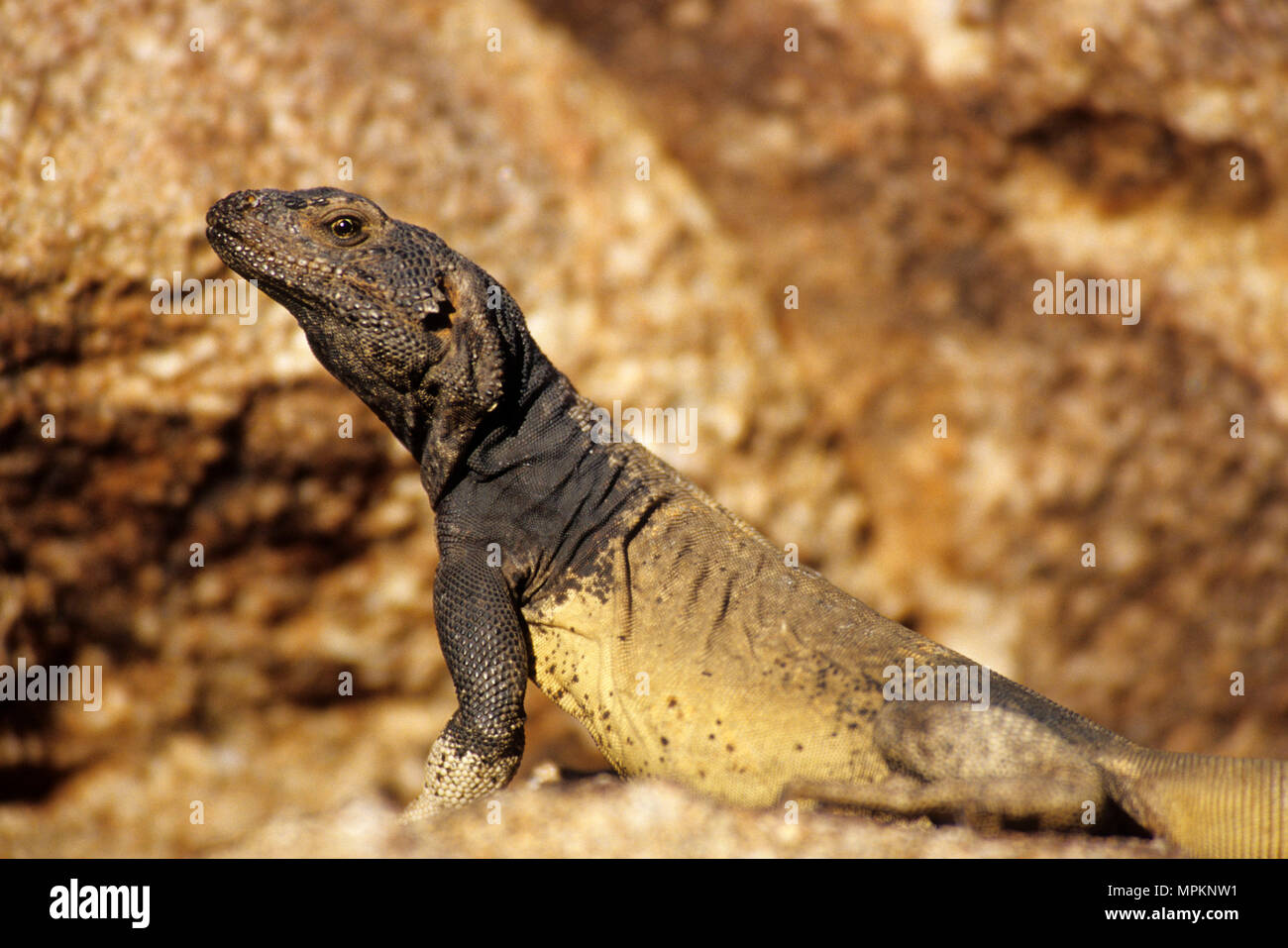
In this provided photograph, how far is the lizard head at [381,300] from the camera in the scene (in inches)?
144

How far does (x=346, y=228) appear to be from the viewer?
Result: 373 centimetres

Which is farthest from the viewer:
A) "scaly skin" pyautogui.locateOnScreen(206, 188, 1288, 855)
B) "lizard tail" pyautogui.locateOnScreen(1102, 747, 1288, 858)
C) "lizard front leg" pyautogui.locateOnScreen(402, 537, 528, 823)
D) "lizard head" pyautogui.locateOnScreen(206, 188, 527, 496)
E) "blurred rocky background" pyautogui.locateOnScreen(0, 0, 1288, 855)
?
"blurred rocky background" pyautogui.locateOnScreen(0, 0, 1288, 855)

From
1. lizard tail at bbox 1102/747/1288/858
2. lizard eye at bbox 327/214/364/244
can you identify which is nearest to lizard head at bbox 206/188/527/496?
lizard eye at bbox 327/214/364/244

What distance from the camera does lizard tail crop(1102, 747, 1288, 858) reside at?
3.09 m

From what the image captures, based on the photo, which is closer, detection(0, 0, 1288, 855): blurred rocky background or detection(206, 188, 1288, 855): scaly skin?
detection(206, 188, 1288, 855): scaly skin

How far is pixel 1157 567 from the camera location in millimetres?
8133

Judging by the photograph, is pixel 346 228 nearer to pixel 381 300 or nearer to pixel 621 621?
pixel 381 300

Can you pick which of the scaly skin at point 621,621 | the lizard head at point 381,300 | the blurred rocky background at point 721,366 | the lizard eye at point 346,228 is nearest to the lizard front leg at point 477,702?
the scaly skin at point 621,621

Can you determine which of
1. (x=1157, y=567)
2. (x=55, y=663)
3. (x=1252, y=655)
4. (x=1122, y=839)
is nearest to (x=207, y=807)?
(x=55, y=663)

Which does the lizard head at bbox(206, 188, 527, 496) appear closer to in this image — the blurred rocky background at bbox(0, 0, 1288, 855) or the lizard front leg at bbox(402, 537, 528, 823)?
the lizard front leg at bbox(402, 537, 528, 823)

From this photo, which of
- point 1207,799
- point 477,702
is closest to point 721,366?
point 477,702

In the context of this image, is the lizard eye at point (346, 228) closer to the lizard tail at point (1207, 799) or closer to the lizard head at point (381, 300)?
the lizard head at point (381, 300)

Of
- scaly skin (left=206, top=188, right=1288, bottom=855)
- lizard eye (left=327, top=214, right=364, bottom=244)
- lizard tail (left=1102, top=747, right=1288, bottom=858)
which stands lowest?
lizard tail (left=1102, top=747, right=1288, bottom=858)

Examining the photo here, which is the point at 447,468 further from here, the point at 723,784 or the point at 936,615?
the point at 936,615
